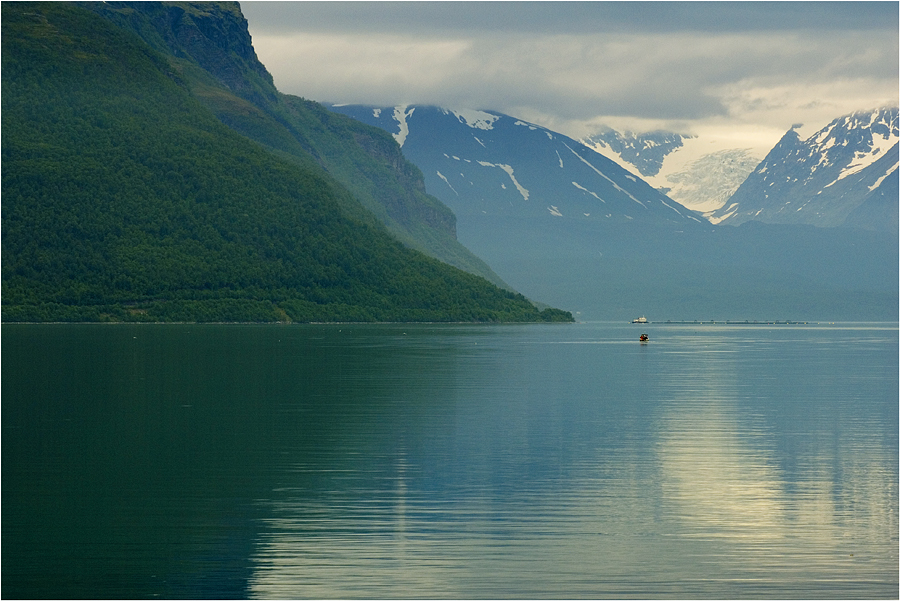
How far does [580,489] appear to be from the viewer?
1994 inches

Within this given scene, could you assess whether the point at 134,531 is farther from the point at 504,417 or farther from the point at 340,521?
the point at 504,417

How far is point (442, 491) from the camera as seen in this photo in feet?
163

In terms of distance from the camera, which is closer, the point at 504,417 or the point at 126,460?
the point at 126,460

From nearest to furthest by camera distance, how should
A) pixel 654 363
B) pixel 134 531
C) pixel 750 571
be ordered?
pixel 750 571 → pixel 134 531 → pixel 654 363

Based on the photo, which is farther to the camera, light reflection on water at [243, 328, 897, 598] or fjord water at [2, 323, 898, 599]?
fjord water at [2, 323, 898, 599]

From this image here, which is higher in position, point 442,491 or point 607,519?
point 442,491

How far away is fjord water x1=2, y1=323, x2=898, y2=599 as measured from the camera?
36.8m

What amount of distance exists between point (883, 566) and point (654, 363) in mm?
115432

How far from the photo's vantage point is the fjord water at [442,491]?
36.8 m

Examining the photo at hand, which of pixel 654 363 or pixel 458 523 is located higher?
pixel 654 363

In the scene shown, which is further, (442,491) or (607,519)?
(442,491)

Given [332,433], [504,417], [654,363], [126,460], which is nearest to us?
[126,460]

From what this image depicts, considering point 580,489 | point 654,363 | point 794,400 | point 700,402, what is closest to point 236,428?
point 580,489

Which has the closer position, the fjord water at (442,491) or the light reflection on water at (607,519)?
the light reflection on water at (607,519)
